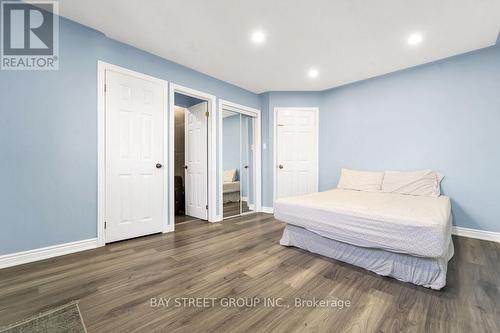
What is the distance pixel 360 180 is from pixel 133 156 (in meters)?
3.65

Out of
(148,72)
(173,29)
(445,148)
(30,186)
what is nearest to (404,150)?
(445,148)

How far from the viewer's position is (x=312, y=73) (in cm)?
355

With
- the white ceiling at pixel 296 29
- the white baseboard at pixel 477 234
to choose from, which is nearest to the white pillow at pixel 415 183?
the white baseboard at pixel 477 234

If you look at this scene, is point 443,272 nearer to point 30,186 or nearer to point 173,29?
point 173,29

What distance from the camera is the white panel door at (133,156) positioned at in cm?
260

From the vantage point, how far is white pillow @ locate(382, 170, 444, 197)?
9.85 feet

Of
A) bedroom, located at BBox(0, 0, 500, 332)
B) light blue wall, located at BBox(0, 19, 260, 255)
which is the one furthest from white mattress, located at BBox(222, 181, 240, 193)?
light blue wall, located at BBox(0, 19, 260, 255)

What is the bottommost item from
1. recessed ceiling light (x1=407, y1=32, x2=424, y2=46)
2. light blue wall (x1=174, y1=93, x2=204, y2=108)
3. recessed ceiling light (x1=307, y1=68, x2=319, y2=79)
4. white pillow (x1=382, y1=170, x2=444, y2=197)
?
white pillow (x1=382, y1=170, x2=444, y2=197)

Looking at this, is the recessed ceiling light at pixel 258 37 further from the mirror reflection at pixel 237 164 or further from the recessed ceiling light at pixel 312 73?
the mirror reflection at pixel 237 164

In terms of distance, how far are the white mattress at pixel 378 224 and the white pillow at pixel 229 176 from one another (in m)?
1.81

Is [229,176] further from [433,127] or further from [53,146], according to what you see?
[433,127]

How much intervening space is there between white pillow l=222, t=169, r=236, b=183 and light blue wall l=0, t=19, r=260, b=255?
6.97 feet

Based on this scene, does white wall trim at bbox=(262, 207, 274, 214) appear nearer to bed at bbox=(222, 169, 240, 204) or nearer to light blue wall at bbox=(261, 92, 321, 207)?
light blue wall at bbox=(261, 92, 321, 207)

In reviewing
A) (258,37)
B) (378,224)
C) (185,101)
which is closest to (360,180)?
(378,224)
